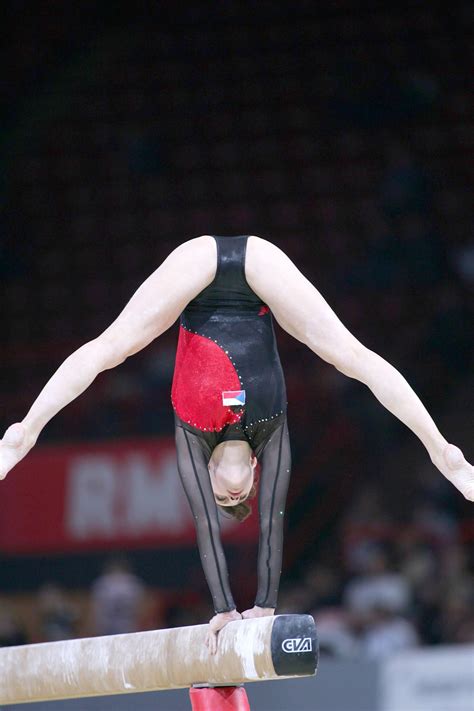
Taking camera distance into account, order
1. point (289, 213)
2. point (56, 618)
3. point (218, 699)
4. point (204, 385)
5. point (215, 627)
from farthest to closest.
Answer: point (289, 213) → point (56, 618) → point (204, 385) → point (218, 699) → point (215, 627)

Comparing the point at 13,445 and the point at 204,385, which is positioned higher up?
the point at 204,385

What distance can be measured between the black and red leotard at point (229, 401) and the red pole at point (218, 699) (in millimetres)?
328

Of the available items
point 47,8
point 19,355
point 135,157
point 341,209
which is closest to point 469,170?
point 341,209

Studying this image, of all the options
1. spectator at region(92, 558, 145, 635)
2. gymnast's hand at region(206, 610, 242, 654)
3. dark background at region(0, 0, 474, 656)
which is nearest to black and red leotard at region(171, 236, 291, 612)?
gymnast's hand at region(206, 610, 242, 654)

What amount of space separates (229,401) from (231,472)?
26 cm

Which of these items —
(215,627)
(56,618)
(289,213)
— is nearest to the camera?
(215,627)

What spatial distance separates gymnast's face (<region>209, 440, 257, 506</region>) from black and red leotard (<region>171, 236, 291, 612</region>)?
0.03 meters

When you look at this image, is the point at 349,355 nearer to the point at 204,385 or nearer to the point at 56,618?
the point at 204,385

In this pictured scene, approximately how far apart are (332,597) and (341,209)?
14.7 ft

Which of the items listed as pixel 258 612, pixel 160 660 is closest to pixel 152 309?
pixel 258 612

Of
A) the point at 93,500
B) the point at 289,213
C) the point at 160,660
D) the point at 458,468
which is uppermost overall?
the point at 289,213

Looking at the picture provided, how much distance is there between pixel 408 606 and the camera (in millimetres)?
7926

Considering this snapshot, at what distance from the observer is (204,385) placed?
4.26 m

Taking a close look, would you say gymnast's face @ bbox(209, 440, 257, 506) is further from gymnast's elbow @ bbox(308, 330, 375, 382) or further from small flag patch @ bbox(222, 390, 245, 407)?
gymnast's elbow @ bbox(308, 330, 375, 382)
